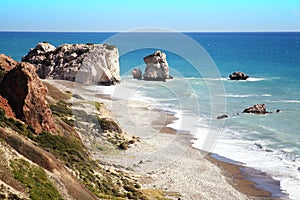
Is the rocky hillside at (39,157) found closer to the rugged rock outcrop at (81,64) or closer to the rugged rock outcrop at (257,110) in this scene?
the rugged rock outcrop at (257,110)

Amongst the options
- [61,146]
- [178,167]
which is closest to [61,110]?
[178,167]

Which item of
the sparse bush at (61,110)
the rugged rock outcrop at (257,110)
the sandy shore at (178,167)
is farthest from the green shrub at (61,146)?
the rugged rock outcrop at (257,110)

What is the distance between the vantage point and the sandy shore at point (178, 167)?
26.3m

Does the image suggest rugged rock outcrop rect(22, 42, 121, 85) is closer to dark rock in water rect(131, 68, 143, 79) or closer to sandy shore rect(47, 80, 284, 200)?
dark rock in water rect(131, 68, 143, 79)

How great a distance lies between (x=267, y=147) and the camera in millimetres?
37688

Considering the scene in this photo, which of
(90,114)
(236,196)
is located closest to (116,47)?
(90,114)

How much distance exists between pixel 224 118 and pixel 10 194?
38777 millimetres

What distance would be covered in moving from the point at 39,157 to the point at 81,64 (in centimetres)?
5840

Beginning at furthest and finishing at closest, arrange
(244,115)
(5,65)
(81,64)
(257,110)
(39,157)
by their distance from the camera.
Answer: (81,64), (257,110), (244,115), (5,65), (39,157)

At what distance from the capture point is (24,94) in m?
21.7

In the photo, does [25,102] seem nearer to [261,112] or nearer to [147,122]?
[147,122]

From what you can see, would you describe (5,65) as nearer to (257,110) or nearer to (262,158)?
(262,158)

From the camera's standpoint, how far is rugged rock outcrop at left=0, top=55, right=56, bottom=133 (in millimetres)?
21609

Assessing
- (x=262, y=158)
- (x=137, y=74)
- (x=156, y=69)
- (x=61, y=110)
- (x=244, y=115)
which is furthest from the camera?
(x=137, y=74)
